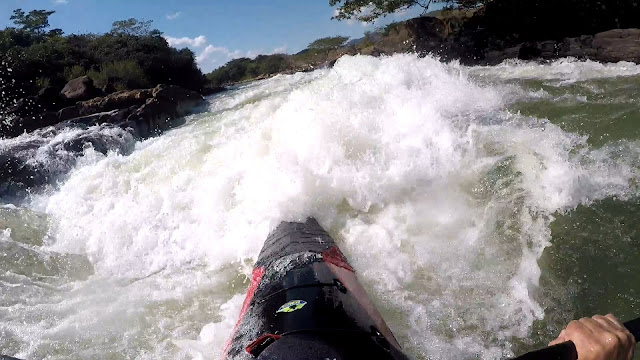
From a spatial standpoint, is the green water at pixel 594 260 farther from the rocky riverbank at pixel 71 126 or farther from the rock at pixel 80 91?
the rock at pixel 80 91

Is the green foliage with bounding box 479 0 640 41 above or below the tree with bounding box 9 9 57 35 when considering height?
below

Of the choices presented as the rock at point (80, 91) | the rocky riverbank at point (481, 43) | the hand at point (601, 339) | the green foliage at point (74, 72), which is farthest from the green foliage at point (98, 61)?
the hand at point (601, 339)

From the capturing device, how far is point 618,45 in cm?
1134

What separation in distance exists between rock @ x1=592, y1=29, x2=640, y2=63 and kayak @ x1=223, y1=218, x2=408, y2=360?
1092 cm

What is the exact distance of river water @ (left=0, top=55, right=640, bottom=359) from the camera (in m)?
3.14

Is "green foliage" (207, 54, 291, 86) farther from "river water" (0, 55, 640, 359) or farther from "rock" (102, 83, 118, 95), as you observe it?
"river water" (0, 55, 640, 359)

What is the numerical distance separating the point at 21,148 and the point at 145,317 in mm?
8162

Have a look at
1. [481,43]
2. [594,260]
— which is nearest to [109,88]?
[481,43]

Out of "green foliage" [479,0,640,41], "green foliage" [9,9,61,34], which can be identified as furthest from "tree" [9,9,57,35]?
"green foliage" [479,0,640,41]

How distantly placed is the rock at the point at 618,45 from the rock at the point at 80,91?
15449 millimetres

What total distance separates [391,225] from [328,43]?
108ft

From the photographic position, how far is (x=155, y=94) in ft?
49.1

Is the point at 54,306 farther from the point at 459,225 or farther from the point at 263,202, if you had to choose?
the point at 459,225

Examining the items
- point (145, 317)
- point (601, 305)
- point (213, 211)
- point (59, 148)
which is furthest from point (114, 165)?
point (601, 305)
